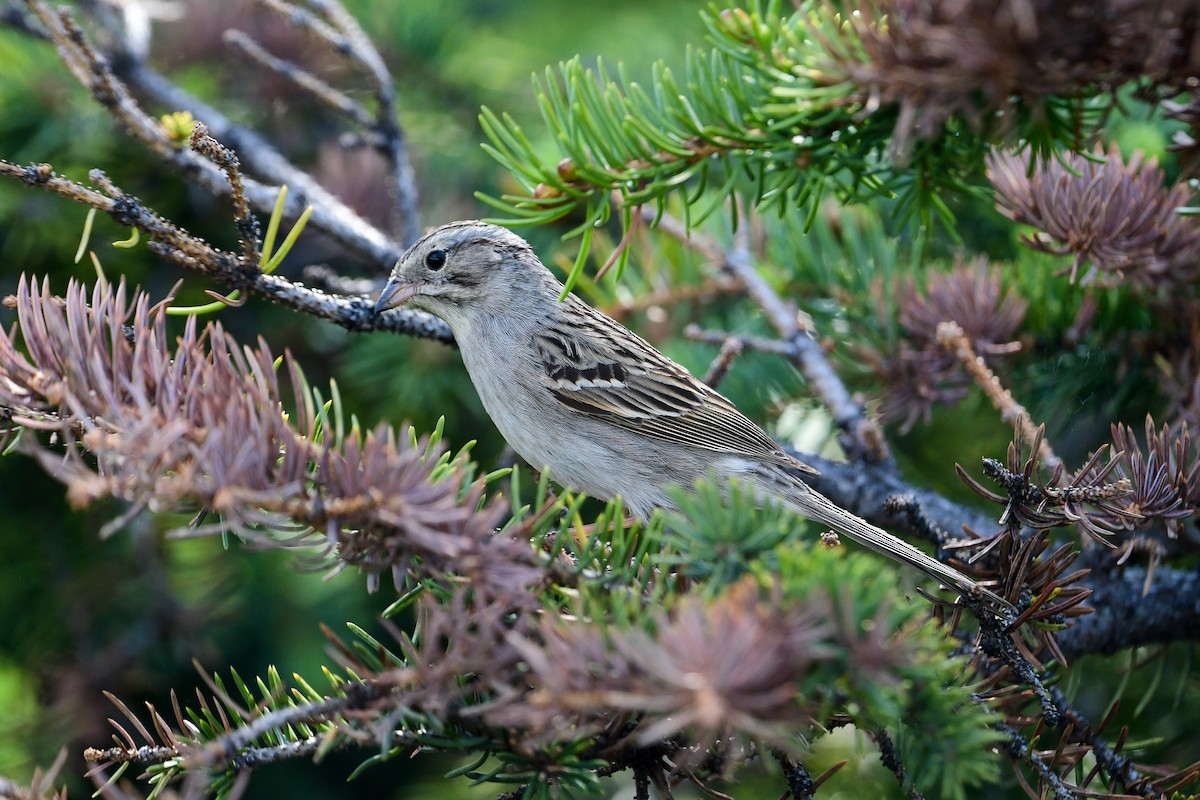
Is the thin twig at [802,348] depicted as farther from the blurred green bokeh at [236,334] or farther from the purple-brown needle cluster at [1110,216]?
the blurred green bokeh at [236,334]

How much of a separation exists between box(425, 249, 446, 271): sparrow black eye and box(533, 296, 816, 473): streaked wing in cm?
44

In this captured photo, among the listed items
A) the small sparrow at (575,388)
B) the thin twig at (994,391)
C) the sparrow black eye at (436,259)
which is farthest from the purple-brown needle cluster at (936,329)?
the sparrow black eye at (436,259)

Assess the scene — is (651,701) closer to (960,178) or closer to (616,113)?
(616,113)

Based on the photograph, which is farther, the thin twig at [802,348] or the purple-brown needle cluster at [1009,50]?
the thin twig at [802,348]

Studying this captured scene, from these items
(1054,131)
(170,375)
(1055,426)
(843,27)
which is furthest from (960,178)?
(170,375)

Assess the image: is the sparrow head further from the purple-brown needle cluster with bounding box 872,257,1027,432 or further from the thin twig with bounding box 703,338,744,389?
the purple-brown needle cluster with bounding box 872,257,1027,432

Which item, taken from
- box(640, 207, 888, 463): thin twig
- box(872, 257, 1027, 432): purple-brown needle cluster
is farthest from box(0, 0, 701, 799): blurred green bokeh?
box(872, 257, 1027, 432): purple-brown needle cluster

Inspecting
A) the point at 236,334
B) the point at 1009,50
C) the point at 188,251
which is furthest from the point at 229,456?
the point at 236,334

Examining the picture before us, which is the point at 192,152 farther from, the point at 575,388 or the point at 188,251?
the point at 575,388

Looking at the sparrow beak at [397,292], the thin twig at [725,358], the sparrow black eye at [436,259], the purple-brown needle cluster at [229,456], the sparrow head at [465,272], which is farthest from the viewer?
the sparrow black eye at [436,259]

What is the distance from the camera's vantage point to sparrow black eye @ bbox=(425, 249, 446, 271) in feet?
10.9

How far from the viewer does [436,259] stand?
3.38m

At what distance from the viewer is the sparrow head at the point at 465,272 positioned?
3.20 metres

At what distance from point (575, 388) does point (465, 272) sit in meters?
0.62
